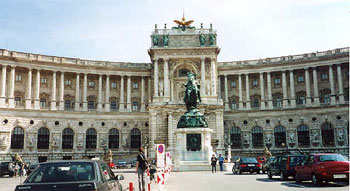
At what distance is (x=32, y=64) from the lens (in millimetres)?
60875

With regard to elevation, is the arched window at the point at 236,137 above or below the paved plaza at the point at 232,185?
above

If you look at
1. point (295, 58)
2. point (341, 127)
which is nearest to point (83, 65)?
point (295, 58)

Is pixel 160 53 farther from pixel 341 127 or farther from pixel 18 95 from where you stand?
pixel 341 127

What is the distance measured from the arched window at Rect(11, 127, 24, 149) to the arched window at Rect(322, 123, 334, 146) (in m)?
49.6

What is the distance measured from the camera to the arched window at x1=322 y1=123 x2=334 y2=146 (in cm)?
5944

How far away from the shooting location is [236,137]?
2562 inches

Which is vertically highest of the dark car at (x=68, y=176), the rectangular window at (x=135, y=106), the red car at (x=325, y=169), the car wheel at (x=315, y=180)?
the rectangular window at (x=135, y=106)

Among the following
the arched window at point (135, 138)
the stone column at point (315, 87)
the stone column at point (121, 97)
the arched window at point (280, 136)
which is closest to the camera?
the stone column at point (315, 87)

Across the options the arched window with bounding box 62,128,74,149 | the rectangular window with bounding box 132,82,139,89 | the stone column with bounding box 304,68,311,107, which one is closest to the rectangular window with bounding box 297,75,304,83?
the stone column with bounding box 304,68,311,107

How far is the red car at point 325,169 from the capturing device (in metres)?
17.3

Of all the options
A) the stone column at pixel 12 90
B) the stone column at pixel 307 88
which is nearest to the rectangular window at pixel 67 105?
the stone column at pixel 12 90

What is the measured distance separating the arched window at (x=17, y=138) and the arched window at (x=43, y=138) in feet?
8.76

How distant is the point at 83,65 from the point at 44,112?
426 inches

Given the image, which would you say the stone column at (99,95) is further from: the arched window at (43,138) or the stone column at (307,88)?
the stone column at (307,88)
